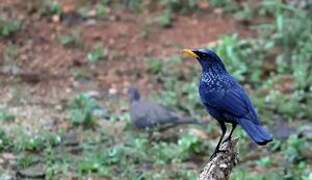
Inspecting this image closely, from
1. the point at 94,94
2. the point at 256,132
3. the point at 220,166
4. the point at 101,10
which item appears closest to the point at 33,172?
the point at 94,94

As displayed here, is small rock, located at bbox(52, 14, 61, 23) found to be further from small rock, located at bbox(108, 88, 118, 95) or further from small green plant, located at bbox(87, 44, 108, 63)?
small rock, located at bbox(108, 88, 118, 95)

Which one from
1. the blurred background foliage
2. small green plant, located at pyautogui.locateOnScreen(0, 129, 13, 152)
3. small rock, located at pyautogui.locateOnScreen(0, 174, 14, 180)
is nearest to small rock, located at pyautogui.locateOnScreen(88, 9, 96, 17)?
the blurred background foliage

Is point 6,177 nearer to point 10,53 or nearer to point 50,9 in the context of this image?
point 10,53

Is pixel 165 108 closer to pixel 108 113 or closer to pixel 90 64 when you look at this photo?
pixel 108 113

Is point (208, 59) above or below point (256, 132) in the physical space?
above

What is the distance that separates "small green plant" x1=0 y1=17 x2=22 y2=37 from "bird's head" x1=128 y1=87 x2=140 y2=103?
2.00 metres

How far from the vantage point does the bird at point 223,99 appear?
541cm

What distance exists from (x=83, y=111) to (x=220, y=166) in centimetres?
320

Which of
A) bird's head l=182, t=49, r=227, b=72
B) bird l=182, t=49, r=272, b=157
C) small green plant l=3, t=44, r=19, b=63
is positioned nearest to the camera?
bird l=182, t=49, r=272, b=157

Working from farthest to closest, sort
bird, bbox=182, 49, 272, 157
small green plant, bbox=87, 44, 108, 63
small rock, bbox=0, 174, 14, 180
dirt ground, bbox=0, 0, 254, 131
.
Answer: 1. small green plant, bbox=87, 44, 108, 63
2. dirt ground, bbox=0, 0, 254, 131
3. small rock, bbox=0, 174, 14, 180
4. bird, bbox=182, 49, 272, 157

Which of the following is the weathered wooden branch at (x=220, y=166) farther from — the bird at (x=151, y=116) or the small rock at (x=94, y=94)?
the small rock at (x=94, y=94)

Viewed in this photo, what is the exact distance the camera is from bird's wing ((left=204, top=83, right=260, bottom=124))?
546 cm

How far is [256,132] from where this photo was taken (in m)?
5.16

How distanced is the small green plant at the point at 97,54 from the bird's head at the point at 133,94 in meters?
1.20
